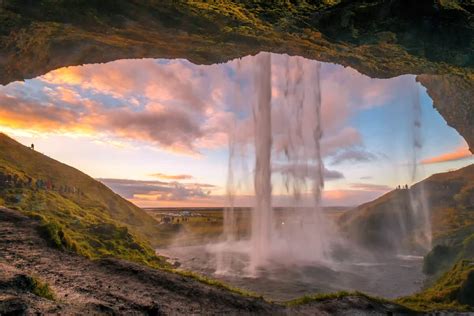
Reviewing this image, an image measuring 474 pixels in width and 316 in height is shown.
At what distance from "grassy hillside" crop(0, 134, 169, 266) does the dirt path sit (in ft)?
4.95

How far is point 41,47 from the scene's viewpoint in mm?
19500

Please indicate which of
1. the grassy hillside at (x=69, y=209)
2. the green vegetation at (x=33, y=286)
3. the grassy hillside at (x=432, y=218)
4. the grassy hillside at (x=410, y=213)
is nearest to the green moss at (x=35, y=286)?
the green vegetation at (x=33, y=286)

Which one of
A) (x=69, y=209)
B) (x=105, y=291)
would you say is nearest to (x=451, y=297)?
(x=105, y=291)

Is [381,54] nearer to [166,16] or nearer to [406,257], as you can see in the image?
[166,16]

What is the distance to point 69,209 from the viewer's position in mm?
35562

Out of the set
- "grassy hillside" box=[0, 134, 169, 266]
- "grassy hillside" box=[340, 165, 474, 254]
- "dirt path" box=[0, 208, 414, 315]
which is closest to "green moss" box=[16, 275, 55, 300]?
"dirt path" box=[0, 208, 414, 315]

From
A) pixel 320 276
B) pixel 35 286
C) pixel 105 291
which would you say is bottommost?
pixel 320 276

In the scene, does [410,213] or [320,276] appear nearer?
[320,276]

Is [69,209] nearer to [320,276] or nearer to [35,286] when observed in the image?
[320,276]

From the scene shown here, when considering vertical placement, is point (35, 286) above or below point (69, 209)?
below

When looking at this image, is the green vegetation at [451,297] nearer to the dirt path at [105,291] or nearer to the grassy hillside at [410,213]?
the dirt path at [105,291]

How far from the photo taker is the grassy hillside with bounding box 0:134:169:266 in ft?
64.3

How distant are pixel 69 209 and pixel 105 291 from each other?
96.4ft

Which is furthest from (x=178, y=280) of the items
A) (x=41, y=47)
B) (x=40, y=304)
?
(x=41, y=47)
